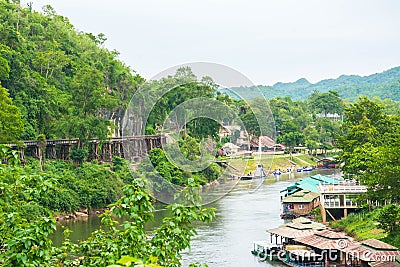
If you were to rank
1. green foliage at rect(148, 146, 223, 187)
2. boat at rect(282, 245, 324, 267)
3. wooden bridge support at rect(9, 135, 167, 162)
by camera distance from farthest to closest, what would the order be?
wooden bridge support at rect(9, 135, 167, 162) → boat at rect(282, 245, 324, 267) → green foliage at rect(148, 146, 223, 187)

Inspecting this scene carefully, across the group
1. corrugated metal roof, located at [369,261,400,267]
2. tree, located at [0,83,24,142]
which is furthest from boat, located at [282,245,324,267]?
tree, located at [0,83,24,142]

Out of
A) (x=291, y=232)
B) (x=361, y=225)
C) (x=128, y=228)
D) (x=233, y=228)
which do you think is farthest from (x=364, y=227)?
(x=128, y=228)

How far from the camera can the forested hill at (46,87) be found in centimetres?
3141

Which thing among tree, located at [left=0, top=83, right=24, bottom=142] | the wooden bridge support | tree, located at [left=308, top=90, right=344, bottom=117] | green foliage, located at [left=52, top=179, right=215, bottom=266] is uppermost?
tree, located at [left=308, top=90, right=344, bottom=117]

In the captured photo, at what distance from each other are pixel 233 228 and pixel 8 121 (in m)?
10.2

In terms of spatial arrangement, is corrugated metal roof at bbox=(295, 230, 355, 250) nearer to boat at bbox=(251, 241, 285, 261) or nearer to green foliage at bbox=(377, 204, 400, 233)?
boat at bbox=(251, 241, 285, 261)

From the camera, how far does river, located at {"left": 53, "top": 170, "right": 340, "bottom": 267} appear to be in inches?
703

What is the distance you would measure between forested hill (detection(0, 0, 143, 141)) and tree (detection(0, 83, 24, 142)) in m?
0.04

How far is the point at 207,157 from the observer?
11516mm

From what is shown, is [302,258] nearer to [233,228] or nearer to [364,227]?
[364,227]

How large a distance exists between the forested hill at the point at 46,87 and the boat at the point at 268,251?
39.0 ft

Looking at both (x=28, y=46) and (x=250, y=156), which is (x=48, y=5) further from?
(x=250, y=156)

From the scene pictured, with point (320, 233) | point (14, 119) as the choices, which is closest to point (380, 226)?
point (320, 233)

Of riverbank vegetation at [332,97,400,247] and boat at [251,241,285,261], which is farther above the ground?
riverbank vegetation at [332,97,400,247]
